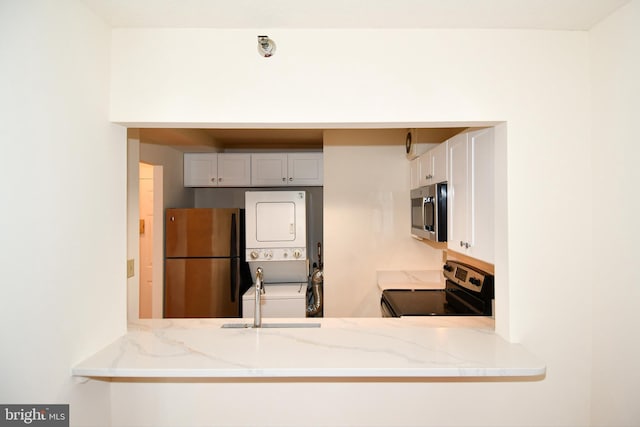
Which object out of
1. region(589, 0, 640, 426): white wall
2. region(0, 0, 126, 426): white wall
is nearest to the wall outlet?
region(0, 0, 126, 426): white wall

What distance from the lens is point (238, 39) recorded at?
1.45m

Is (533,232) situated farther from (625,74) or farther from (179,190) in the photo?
(179,190)

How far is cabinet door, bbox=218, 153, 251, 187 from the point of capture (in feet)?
12.5

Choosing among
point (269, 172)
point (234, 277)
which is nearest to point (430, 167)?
point (269, 172)

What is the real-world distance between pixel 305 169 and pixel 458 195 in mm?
2118

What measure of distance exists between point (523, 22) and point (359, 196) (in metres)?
2.06

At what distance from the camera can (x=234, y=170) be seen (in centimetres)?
381

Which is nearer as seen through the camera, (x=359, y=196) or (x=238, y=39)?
(x=238, y=39)

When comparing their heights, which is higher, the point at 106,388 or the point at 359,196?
the point at 359,196

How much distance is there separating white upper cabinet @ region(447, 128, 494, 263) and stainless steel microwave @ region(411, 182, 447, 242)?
0.04 meters

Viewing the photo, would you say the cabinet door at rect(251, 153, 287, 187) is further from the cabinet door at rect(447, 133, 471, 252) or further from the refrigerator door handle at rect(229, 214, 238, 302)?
the cabinet door at rect(447, 133, 471, 252)

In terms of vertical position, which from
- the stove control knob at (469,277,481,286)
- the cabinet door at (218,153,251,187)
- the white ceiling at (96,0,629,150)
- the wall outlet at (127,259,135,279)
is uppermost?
the white ceiling at (96,0,629,150)

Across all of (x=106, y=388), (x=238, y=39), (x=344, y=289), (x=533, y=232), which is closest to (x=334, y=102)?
(x=238, y=39)

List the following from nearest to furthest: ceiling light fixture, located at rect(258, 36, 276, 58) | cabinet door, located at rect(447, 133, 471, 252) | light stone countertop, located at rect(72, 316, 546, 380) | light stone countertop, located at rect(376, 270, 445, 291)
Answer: light stone countertop, located at rect(72, 316, 546, 380) → ceiling light fixture, located at rect(258, 36, 276, 58) → cabinet door, located at rect(447, 133, 471, 252) → light stone countertop, located at rect(376, 270, 445, 291)
